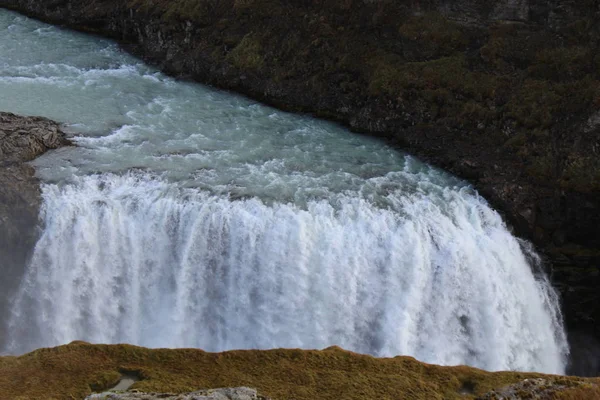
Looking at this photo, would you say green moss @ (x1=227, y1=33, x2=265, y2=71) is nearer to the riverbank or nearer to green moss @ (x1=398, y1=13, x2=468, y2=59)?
green moss @ (x1=398, y1=13, x2=468, y2=59)

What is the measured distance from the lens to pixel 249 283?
65.2 feet

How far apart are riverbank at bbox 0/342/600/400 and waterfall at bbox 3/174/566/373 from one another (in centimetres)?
537

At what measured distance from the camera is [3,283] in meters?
19.9

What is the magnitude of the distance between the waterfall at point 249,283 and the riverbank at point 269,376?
17.6 feet

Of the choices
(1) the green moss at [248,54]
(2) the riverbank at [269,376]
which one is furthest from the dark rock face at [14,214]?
(1) the green moss at [248,54]

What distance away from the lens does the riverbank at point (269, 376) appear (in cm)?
1309

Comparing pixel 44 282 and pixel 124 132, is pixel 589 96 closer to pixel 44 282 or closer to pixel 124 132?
pixel 124 132

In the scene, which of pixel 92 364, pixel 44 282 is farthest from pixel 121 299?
pixel 92 364

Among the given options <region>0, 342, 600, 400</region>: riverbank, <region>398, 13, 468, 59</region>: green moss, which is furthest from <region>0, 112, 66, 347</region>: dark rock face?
<region>398, 13, 468, 59</region>: green moss

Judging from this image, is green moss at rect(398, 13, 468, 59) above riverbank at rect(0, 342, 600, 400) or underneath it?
above

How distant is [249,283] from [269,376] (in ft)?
20.9

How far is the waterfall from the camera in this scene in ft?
65.0

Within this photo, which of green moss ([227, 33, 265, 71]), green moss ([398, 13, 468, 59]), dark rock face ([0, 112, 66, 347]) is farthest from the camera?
green moss ([227, 33, 265, 71])

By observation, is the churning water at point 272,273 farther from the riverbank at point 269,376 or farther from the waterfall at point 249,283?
the riverbank at point 269,376
